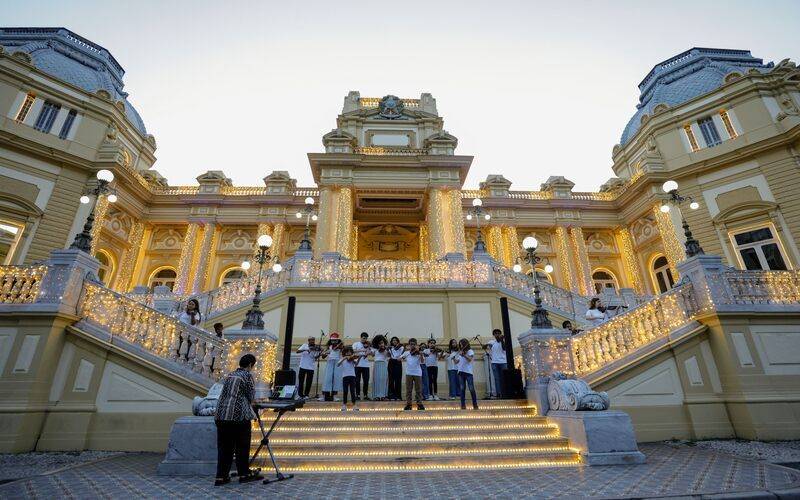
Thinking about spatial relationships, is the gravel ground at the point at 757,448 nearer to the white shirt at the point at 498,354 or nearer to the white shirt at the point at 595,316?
the white shirt at the point at 595,316

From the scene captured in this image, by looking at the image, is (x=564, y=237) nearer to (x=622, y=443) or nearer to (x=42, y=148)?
(x=622, y=443)

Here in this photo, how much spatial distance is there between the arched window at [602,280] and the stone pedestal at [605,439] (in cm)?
2114

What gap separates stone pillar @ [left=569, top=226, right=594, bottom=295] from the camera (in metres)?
23.3

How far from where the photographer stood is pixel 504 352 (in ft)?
28.3

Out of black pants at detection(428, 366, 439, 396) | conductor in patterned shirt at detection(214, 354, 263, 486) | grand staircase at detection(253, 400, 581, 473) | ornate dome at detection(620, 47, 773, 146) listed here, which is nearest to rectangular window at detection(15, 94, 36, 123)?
grand staircase at detection(253, 400, 581, 473)

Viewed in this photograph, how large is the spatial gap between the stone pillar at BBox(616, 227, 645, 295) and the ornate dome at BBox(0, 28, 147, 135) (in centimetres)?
3434

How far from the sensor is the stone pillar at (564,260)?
23578 mm

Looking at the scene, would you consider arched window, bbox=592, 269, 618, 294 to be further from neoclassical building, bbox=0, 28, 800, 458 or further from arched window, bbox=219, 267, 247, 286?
arched window, bbox=219, 267, 247, 286

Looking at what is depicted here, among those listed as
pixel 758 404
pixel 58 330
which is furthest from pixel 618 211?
pixel 58 330

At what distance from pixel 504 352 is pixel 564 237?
732 inches

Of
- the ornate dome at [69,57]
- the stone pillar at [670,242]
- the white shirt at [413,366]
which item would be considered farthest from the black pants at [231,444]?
the ornate dome at [69,57]

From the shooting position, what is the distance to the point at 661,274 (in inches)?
882

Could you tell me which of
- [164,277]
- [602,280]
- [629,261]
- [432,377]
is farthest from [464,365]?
[164,277]

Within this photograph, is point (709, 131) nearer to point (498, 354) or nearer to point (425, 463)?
point (498, 354)
